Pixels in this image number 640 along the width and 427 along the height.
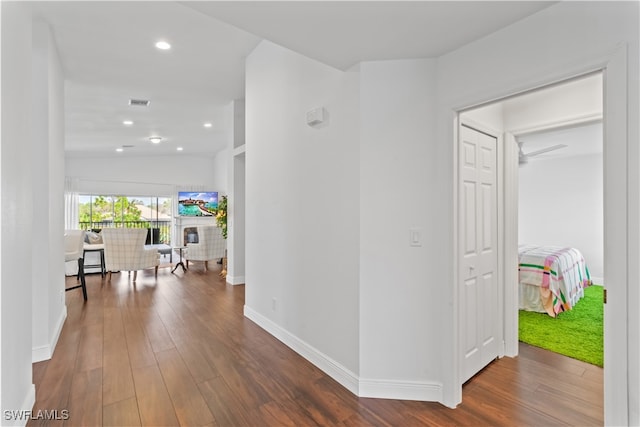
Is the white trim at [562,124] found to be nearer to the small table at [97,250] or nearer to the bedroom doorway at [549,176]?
the bedroom doorway at [549,176]

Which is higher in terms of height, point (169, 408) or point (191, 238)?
point (191, 238)

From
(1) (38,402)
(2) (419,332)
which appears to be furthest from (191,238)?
(2) (419,332)

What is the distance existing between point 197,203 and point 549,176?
9.13m

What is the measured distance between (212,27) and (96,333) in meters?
3.30

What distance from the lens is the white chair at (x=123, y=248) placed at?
5312 millimetres

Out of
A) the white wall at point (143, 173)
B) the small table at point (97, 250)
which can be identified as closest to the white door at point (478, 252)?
the small table at point (97, 250)

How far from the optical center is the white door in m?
2.31

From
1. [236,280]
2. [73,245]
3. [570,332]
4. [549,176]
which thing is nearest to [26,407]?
[73,245]

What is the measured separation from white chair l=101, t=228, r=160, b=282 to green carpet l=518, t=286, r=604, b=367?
566 centimetres

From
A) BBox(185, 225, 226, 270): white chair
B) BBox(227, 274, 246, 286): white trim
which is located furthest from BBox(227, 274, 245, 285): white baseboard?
BBox(185, 225, 226, 270): white chair

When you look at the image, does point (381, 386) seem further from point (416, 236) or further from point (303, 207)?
point (303, 207)

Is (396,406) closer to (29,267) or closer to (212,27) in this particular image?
(29,267)

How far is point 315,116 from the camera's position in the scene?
2564 mm

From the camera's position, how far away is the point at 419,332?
86.7 inches
